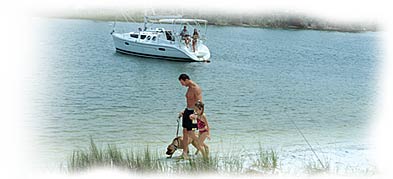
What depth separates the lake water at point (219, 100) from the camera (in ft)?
41.5

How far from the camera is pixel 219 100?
20.5 meters

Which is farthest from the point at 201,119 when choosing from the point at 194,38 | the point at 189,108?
the point at 194,38

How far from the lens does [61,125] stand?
14609mm

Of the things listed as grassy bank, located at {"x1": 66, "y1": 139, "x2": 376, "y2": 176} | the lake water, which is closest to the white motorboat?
the lake water

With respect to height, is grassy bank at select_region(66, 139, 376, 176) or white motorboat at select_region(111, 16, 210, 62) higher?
white motorboat at select_region(111, 16, 210, 62)

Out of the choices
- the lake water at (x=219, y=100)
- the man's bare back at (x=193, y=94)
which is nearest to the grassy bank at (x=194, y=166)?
the lake water at (x=219, y=100)

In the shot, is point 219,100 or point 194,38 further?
point 194,38

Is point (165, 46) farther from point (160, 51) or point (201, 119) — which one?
point (201, 119)

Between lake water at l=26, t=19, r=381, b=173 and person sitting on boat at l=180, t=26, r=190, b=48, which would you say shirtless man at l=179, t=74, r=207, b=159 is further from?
person sitting on boat at l=180, t=26, r=190, b=48

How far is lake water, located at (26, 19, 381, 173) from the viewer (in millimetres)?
12656

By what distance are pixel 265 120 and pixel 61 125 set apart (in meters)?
6.19

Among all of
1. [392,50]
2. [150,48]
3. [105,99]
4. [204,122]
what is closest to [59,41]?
[150,48]

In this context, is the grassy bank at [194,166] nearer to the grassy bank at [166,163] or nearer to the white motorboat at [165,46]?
the grassy bank at [166,163]

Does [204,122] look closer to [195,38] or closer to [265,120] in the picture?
[265,120]
